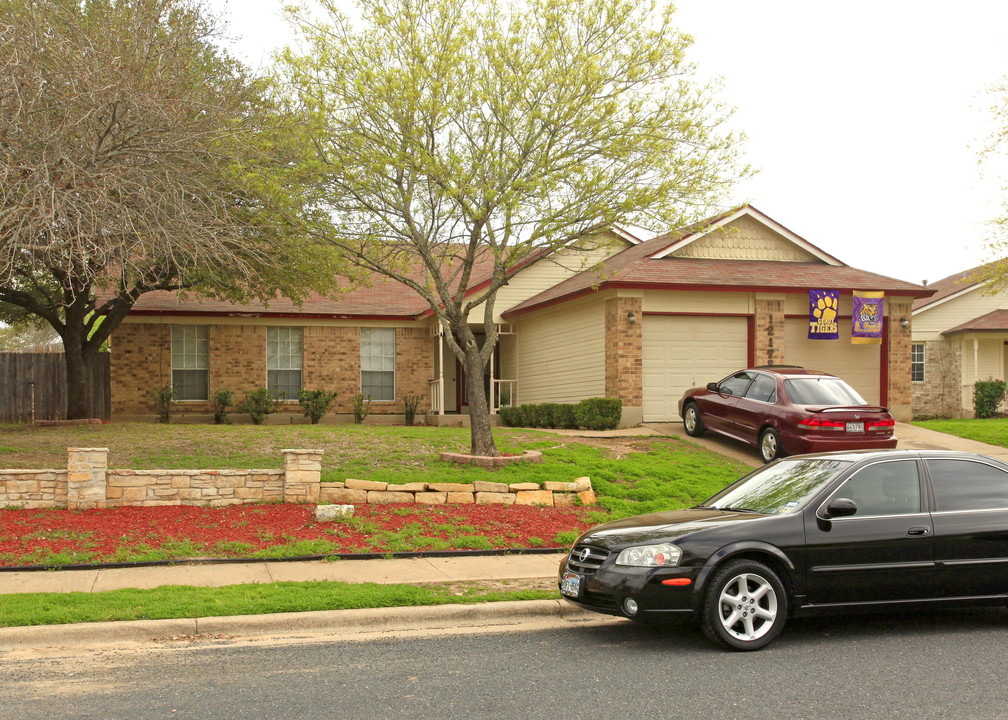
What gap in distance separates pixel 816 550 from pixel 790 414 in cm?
821

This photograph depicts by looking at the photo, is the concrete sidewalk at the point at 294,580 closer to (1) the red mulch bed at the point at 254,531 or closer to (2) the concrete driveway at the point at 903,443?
(1) the red mulch bed at the point at 254,531

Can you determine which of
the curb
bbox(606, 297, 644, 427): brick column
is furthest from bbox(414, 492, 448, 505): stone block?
bbox(606, 297, 644, 427): brick column

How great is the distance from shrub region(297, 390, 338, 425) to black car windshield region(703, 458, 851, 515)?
16109 millimetres

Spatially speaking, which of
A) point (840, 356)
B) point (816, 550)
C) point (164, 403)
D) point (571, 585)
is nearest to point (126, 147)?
point (571, 585)

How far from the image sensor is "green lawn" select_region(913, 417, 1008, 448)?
1900 cm

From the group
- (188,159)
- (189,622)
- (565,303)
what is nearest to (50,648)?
(189,622)

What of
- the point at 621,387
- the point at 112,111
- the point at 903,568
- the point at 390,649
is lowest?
the point at 390,649

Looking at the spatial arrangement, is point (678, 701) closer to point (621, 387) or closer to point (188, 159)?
point (188, 159)

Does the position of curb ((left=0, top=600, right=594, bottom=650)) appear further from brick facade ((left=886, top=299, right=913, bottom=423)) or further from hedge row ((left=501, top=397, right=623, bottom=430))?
brick facade ((left=886, top=299, right=913, bottom=423))

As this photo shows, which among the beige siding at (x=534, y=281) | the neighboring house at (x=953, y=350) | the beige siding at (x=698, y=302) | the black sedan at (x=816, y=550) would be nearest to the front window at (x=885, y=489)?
the black sedan at (x=816, y=550)

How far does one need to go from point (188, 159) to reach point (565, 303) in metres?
10.8

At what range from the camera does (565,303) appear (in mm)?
21359

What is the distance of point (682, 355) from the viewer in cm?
1969

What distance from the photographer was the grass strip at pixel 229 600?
7.15 m
